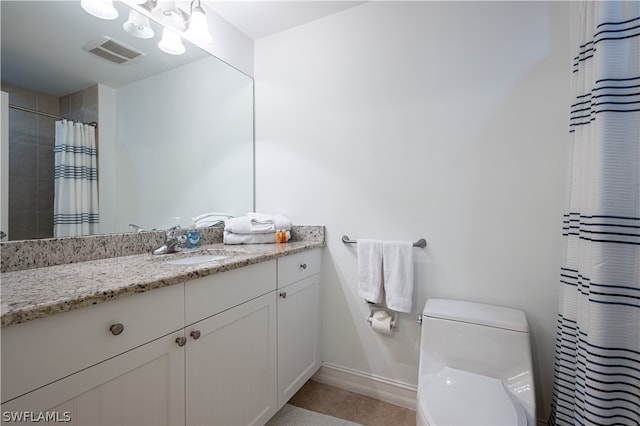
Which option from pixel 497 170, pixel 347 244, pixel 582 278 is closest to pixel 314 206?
pixel 347 244

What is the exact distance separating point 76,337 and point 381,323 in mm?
1340

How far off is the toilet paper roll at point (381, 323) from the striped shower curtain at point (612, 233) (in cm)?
79

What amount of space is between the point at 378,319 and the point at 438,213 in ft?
2.24

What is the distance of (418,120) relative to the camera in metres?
1.59

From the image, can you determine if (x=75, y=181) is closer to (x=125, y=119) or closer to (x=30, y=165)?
(x=30, y=165)

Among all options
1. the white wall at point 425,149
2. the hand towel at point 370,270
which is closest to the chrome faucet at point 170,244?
the white wall at point 425,149

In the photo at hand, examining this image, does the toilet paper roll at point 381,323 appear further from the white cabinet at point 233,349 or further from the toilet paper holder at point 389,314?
the white cabinet at point 233,349

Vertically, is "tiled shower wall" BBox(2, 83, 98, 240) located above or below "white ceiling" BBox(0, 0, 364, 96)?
below

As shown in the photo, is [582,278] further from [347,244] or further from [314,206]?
[314,206]

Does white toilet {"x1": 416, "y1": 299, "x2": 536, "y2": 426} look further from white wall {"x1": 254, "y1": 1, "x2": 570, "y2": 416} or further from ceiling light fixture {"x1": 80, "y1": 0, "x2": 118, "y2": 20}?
ceiling light fixture {"x1": 80, "y1": 0, "x2": 118, "y2": 20}

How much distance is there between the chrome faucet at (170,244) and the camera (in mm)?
1420

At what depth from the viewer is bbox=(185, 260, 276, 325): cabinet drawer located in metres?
0.99

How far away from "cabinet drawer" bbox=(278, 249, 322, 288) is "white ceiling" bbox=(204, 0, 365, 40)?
4.96 ft

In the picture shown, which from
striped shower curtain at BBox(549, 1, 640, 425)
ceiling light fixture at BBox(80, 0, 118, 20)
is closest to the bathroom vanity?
ceiling light fixture at BBox(80, 0, 118, 20)
